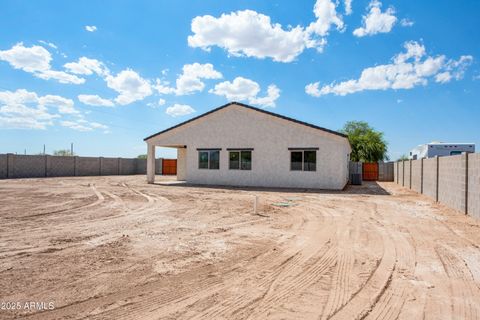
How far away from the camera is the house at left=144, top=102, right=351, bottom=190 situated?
18.9 metres

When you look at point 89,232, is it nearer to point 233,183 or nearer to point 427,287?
point 427,287

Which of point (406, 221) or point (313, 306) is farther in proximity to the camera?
point (406, 221)

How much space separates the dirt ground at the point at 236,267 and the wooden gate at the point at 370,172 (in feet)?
73.2

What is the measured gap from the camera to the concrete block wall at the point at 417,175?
57.5 feet

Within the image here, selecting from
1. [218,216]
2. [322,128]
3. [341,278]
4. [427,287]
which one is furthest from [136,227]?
[322,128]

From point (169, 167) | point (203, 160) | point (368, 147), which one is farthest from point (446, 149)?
point (169, 167)

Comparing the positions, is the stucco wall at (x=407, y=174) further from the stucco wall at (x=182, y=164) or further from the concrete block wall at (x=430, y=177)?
the stucco wall at (x=182, y=164)

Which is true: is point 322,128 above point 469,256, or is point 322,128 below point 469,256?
above

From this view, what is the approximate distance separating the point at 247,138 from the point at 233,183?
10.8ft

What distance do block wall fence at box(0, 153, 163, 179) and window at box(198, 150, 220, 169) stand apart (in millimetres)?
17220

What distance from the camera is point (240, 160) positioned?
69.4 feet

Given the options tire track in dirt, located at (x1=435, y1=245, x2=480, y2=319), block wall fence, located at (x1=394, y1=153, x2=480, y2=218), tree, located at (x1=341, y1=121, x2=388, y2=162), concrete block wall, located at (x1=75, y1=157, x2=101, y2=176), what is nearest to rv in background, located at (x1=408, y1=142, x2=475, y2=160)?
tree, located at (x1=341, y1=121, x2=388, y2=162)

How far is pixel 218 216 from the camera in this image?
9648 millimetres

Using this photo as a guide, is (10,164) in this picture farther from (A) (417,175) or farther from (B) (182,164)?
(A) (417,175)
